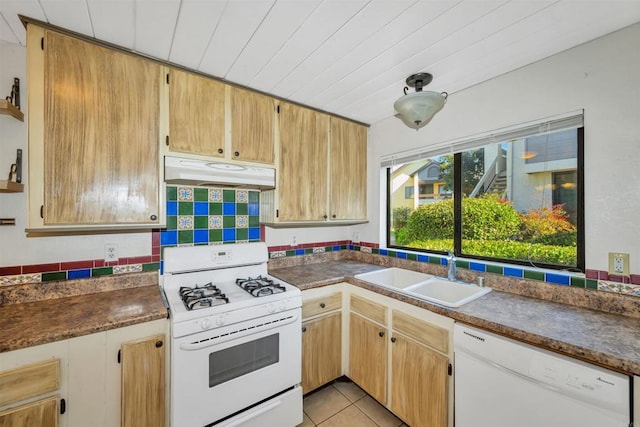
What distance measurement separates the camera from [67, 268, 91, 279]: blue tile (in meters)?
1.58

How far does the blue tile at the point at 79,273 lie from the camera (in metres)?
1.58

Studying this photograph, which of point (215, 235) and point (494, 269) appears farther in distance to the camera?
point (215, 235)

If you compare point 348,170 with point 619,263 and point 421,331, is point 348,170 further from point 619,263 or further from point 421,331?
point 619,263

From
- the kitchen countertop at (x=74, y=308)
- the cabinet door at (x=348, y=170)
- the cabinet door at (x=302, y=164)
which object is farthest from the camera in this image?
the cabinet door at (x=348, y=170)

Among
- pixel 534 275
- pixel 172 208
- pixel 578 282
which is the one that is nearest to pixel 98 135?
pixel 172 208

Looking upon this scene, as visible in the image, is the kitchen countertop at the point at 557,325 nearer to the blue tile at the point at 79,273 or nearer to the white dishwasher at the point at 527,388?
the white dishwasher at the point at 527,388

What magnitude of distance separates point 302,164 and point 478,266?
5.10 ft

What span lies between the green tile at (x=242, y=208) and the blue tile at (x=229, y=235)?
0.15 meters

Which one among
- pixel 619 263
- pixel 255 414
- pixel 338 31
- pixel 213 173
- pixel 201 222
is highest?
pixel 338 31

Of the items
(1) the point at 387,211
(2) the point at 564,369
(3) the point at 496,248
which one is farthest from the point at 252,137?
(2) the point at 564,369

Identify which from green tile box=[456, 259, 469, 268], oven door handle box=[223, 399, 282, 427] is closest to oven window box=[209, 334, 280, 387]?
oven door handle box=[223, 399, 282, 427]

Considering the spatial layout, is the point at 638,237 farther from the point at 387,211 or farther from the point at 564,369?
the point at 387,211

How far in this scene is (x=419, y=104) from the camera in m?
1.57

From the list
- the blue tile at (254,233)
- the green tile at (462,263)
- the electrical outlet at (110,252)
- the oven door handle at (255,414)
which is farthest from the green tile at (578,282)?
the electrical outlet at (110,252)
